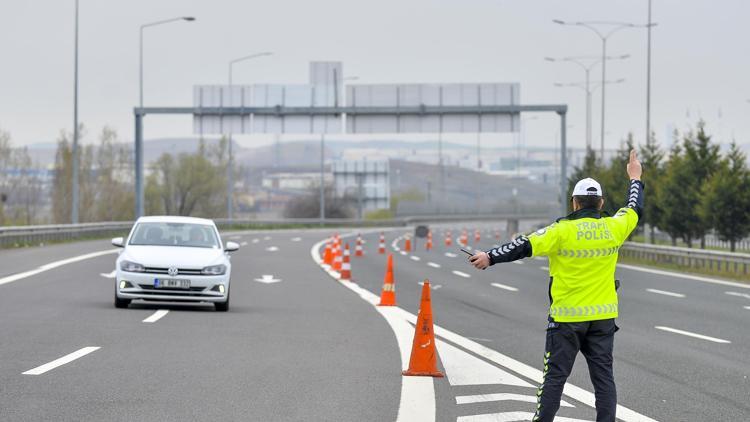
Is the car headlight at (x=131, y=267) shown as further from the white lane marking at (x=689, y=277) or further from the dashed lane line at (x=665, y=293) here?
the white lane marking at (x=689, y=277)

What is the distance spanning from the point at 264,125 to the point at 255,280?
28567 mm

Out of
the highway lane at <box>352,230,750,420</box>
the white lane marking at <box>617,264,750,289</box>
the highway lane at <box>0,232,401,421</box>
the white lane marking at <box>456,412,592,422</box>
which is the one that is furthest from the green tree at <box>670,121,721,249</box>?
the white lane marking at <box>456,412,592,422</box>

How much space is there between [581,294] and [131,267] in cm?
1167

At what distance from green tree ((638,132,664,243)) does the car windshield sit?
36506mm

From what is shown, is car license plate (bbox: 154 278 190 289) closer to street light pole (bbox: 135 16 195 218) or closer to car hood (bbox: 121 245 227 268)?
car hood (bbox: 121 245 227 268)

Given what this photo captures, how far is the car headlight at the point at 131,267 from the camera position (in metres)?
18.3

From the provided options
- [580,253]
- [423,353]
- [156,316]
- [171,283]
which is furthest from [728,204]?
[580,253]

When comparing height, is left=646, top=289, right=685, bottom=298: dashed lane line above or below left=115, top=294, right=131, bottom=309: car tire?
below

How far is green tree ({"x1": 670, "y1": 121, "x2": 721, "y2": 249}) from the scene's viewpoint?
52375 millimetres

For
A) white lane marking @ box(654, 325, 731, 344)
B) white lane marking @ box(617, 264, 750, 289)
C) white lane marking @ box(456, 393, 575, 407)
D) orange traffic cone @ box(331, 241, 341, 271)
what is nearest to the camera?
white lane marking @ box(456, 393, 575, 407)

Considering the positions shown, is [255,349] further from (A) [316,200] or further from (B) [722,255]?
(A) [316,200]

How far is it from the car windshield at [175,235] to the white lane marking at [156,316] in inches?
62.1

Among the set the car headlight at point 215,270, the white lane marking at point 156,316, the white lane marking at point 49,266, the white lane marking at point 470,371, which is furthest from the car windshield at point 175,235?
the white lane marking at point 470,371

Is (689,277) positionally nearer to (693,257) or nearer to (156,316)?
(693,257)
